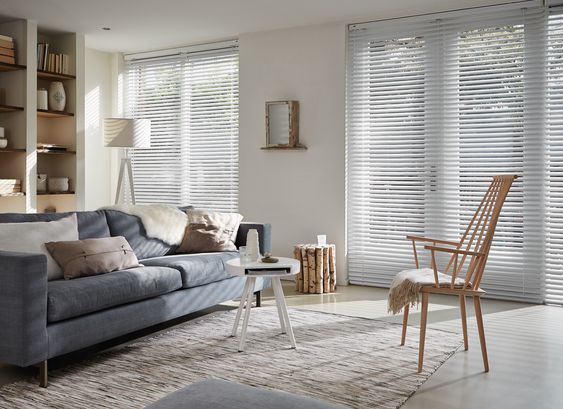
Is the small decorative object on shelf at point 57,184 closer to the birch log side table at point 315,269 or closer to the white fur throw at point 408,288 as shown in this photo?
the birch log side table at point 315,269

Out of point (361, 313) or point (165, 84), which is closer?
point (361, 313)

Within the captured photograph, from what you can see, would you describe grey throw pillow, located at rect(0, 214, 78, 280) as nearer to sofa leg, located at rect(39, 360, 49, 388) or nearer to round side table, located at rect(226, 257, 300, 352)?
sofa leg, located at rect(39, 360, 49, 388)

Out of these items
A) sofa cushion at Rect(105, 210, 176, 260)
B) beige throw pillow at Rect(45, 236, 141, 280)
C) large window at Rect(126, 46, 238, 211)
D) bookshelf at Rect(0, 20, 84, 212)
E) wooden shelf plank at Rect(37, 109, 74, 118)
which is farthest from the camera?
large window at Rect(126, 46, 238, 211)

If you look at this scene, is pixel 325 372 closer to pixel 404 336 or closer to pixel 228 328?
pixel 404 336

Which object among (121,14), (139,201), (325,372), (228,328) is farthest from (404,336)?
(139,201)

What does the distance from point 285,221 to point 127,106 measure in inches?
109

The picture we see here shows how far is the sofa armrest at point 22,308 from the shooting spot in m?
2.86

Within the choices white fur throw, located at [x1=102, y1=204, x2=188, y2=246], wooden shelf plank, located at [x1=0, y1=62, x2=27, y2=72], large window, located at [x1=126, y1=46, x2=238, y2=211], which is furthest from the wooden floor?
wooden shelf plank, located at [x1=0, y1=62, x2=27, y2=72]

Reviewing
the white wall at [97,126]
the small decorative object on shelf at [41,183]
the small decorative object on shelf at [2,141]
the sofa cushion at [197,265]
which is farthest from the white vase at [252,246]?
the white wall at [97,126]

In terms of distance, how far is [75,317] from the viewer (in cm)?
319

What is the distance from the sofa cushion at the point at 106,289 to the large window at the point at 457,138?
2454mm

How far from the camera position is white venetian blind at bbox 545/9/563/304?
4.88m

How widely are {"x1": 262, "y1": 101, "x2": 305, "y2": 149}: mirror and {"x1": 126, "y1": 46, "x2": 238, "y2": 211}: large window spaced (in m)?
0.66

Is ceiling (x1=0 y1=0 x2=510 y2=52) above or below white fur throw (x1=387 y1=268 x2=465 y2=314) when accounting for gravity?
above
